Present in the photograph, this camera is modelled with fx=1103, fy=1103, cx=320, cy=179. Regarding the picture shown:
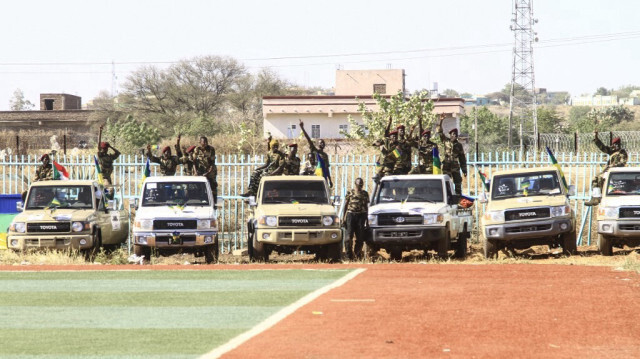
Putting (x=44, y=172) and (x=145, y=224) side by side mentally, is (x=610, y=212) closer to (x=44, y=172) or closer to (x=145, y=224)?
(x=145, y=224)

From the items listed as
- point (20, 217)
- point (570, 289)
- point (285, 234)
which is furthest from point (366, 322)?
point (20, 217)

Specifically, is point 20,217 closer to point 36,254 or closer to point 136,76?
point 36,254

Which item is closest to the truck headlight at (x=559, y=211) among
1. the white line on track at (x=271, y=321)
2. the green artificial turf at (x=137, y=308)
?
the green artificial turf at (x=137, y=308)

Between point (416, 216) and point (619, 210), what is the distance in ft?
13.4

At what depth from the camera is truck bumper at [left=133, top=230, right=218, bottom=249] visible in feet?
70.4

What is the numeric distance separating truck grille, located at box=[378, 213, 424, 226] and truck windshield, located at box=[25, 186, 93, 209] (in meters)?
6.13

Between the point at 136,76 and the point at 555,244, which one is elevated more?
the point at 136,76

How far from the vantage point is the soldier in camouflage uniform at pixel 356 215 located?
73.8 feet

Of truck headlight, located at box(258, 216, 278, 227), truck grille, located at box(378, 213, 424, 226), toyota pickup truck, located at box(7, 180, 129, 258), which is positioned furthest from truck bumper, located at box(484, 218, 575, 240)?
toyota pickup truck, located at box(7, 180, 129, 258)

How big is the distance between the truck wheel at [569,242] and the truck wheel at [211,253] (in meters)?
6.99

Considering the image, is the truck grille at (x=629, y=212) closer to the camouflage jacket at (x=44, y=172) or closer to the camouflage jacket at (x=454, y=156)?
the camouflage jacket at (x=454, y=156)

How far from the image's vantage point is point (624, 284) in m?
16.0

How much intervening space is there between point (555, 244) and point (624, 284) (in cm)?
659

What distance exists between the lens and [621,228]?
72.0 feet
